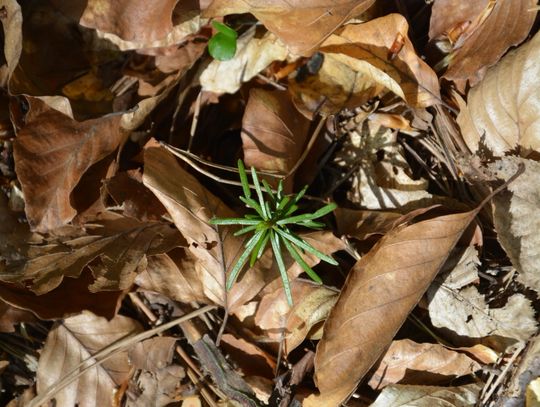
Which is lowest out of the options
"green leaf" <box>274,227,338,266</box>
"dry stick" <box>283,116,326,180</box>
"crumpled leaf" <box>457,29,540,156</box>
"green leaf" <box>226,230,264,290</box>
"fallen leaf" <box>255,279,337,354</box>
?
"fallen leaf" <box>255,279,337,354</box>

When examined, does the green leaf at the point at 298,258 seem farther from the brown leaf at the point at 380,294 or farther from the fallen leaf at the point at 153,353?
the fallen leaf at the point at 153,353

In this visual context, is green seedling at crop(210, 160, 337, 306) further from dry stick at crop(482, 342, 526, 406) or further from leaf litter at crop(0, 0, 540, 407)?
dry stick at crop(482, 342, 526, 406)

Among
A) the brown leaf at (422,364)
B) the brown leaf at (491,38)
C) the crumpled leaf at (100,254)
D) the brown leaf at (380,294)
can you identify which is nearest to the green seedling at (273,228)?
the brown leaf at (380,294)

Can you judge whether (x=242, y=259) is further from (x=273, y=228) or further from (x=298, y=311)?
(x=298, y=311)

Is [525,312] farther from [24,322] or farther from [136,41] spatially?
[24,322]

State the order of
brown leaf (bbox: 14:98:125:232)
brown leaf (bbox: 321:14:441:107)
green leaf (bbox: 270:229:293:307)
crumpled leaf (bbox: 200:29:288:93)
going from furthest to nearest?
→ crumpled leaf (bbox: 200:29:288:93) → brown leaf (bbox: 14:98:125:232) → brown leaf (bbox: 321:14:441:107) → green leaf (bbox: 270:229:293:307)

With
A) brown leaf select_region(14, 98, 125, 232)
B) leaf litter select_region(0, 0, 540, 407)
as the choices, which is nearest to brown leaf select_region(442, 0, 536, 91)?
leaf litter select_region(0, 0, 540, 407)
